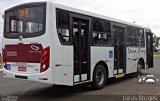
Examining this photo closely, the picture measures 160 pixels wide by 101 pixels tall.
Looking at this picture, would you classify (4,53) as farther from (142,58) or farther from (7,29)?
(142,58)

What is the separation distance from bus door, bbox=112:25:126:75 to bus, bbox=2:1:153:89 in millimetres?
407

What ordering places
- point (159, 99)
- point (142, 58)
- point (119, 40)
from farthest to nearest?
point (142, 58)
point (119, 40)
point (159, 99)

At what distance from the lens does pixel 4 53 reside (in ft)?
35.8

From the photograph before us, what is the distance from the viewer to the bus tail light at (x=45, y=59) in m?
9.51

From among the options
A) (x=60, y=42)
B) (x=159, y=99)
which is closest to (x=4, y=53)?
(x=60, y=42)

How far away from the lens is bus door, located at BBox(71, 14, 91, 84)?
10.7 m

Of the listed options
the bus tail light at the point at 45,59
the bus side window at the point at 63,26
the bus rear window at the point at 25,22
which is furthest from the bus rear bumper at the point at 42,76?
the bus rear window at the point at 25,22

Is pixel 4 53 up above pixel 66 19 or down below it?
below

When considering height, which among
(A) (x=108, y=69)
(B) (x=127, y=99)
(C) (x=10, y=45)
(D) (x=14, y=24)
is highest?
(D) (x=14, y=24)

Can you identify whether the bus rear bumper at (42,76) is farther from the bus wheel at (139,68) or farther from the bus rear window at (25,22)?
the bus wheel at (139,68)

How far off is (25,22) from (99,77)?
13.0 ft

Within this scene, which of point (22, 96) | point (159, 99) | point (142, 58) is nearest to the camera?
point (159, 99)

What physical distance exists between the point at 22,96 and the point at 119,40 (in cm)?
576

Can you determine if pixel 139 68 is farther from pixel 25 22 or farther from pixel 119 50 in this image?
pixel 25 22
